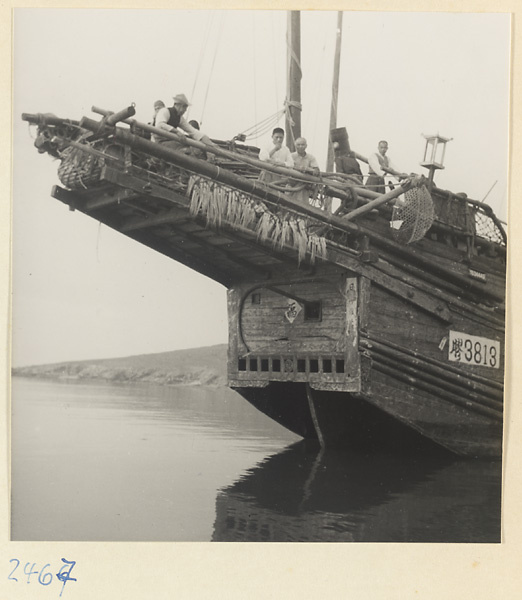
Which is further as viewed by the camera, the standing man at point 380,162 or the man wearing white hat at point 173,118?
the standing man at point 380,162

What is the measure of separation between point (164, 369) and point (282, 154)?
18583 millimetres

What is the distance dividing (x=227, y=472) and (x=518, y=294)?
179 inches

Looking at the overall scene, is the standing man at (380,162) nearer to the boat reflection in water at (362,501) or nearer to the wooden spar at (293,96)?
the wooden spar at (293,96)

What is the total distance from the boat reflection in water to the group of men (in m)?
3.54

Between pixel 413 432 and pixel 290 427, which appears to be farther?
pixel 290 427

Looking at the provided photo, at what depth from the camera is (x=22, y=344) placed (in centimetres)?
720

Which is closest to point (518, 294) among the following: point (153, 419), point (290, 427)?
point (290, 427)

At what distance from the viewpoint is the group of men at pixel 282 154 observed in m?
9.48

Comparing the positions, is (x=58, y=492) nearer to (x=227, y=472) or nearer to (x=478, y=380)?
(x=227, y=472)

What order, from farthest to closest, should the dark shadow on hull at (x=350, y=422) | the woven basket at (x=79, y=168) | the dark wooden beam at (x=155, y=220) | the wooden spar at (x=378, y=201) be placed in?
the dark shadow on hull at (x=350, y=422)
the wooden spar at (x=378, y=201)
the dark wooden beam at (x=155, y=220)
the woven basket at (x=79, y=168)

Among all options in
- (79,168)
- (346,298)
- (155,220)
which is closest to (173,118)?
(155,220)

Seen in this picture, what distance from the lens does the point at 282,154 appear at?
10.7 metres

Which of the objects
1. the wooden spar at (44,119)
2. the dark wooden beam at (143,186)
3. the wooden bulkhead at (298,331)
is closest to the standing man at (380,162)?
the wooden bulkhead at (298,331)

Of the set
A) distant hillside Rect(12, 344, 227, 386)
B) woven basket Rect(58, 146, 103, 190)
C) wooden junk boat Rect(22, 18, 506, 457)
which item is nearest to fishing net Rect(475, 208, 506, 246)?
wooden junk boat Rect(22, 18, 506, 457)
